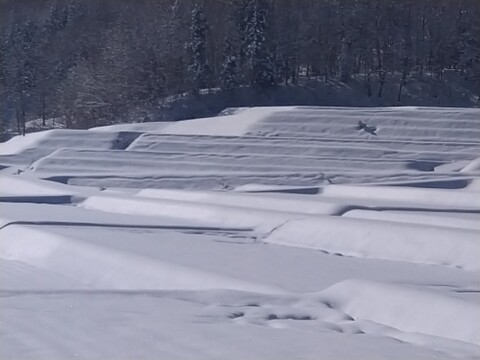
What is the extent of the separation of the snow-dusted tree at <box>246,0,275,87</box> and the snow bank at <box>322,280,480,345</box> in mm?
32178

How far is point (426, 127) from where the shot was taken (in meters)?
24.7

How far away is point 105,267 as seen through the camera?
7.39 metres

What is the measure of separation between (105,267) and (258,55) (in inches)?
1216

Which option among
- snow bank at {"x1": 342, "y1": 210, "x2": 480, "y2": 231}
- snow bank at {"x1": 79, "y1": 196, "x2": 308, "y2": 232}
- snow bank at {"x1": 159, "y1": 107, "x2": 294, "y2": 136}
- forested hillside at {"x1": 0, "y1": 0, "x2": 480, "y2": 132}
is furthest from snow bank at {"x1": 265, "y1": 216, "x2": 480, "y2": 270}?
forested hillside at {"x1": 0, "y1": 0, "x2": 480, "y2": 132}

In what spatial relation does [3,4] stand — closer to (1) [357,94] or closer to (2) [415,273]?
(1) [357,94]

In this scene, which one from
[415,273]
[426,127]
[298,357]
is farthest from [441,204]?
[426,127]

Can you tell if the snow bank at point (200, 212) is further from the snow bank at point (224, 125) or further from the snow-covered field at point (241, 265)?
the snow bank at point (224, 125)

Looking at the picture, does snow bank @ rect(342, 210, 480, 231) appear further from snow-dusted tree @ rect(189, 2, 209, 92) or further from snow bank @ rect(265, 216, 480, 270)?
snow-dusted tree @ rect(189, 2, 209, 92)

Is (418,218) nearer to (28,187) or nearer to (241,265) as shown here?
(241,265)

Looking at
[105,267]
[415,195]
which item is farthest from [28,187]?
[105,267]

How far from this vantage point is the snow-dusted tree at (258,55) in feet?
123

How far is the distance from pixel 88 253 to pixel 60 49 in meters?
40.5

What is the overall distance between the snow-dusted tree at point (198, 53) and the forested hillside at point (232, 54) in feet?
0.18

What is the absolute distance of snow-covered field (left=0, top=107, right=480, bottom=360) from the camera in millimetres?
4273
